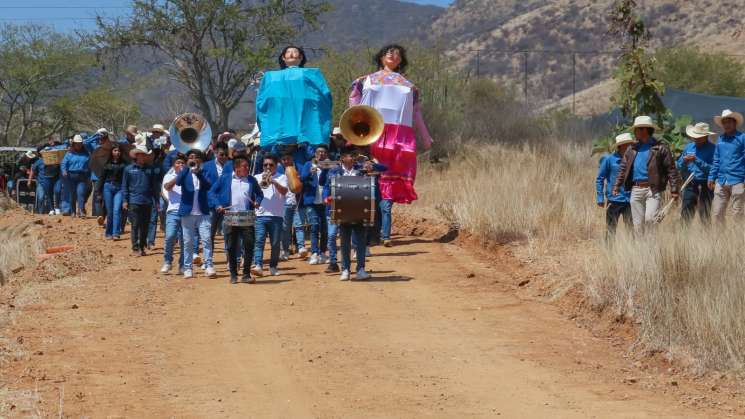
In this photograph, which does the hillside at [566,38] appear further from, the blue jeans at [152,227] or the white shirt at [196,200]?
the white shirt at [196,200]

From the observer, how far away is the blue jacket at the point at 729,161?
48.4 feet

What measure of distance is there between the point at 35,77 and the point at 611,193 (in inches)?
1722

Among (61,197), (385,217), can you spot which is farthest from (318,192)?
(61,197)

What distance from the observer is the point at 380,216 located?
17.5 metres

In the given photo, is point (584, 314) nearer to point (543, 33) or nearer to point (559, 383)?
point (559, 383)

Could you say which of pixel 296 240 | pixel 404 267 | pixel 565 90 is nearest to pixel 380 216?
Answer: pixel 296 240

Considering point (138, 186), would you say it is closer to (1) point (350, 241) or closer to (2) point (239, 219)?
(2) point (239, 219)

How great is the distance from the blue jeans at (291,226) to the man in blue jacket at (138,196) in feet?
8.25

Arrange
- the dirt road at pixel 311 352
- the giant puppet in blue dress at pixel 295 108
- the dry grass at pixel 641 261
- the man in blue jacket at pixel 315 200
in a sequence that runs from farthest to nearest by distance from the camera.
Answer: the giant puppet in blue dress at pixel 295 108 → the man in blue jacket at pixel 315 200 → the dry grass at pixel 641 261 → the dirt road at pixel 311 352

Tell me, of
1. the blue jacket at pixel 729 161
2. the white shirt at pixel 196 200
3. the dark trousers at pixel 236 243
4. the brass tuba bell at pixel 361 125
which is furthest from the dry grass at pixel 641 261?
the white shirt at pixel 196 200

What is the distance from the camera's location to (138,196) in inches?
693

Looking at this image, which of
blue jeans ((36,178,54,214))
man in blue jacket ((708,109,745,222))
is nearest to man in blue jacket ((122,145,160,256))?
man in blue jacket ((708,109,745,222))

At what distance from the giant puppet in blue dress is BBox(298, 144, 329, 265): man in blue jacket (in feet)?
1.76

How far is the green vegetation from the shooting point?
48.6 meters
